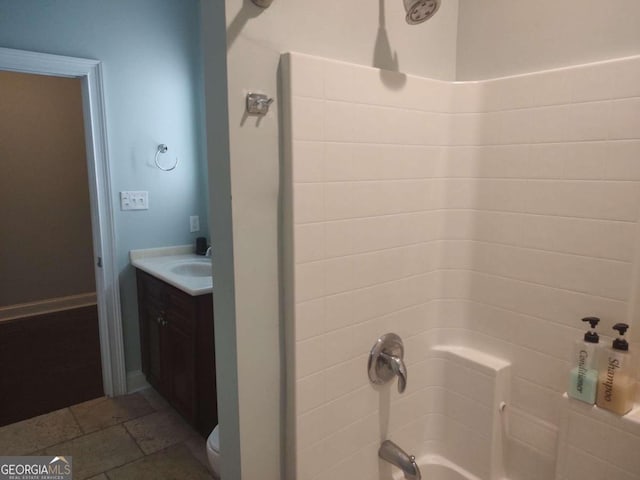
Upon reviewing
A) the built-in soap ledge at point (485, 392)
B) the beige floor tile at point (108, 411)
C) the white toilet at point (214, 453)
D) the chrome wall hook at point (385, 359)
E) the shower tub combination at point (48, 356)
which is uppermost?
the chrome wall hook at point (385, 359)

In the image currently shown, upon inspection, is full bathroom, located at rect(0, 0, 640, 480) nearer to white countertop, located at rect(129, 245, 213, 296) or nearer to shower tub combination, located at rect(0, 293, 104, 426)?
white countertop, located at rect(129, 245, 213, 296)

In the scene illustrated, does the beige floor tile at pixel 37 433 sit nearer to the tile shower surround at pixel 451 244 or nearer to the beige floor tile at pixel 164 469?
the beige floor tile at pixel 164 469

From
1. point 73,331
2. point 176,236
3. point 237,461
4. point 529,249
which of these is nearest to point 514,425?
point 529,249

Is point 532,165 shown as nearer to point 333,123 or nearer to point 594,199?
point 594,199

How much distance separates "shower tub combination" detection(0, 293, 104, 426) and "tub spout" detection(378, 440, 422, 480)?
2.10 metres

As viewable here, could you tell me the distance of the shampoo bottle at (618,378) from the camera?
112 cm

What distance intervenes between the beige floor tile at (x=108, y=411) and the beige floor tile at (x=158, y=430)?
8 cm

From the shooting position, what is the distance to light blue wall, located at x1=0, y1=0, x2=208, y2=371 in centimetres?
225

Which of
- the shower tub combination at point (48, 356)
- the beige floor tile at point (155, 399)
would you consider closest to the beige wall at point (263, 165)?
the beige floor tile at point (155, 399)

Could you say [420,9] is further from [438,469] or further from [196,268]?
[196,268]

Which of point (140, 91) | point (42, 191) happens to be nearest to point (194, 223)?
point (140, 91)

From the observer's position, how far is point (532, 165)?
4.30ft

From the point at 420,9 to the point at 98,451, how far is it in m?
2.43

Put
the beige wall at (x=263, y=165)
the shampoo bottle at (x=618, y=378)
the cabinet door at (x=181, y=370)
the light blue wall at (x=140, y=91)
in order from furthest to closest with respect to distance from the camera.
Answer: the light blue wall at (x=140, y=91) < the cabinet door at (x=181, y=370) < the shampoo bottle at (x=618, y=378) < the beige wall at (x=263, y=165)
